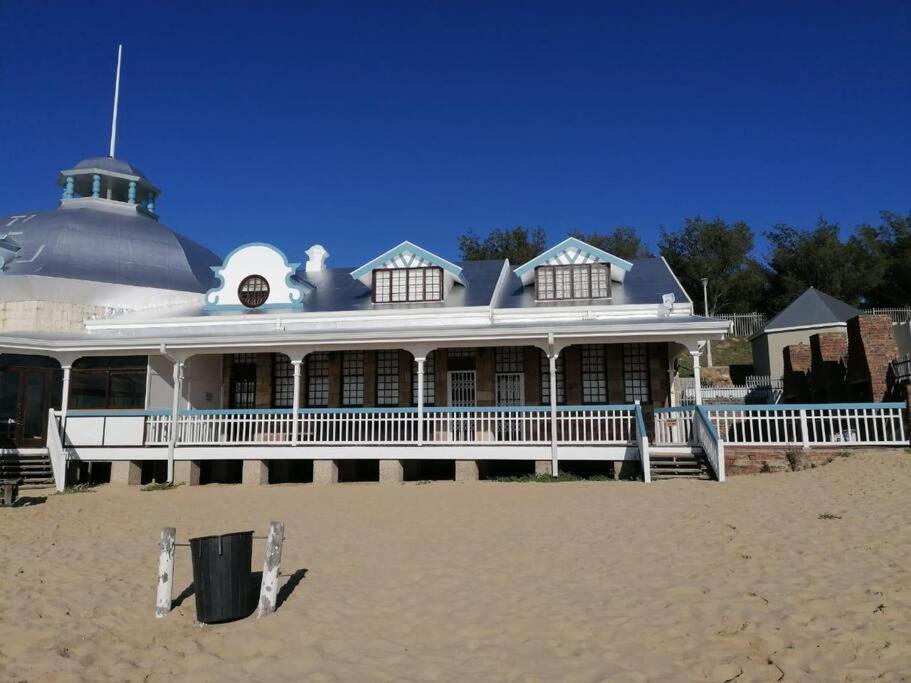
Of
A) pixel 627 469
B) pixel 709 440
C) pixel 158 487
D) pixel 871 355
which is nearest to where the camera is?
pixel 709 440

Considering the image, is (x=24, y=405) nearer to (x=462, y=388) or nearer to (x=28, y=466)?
(x=28, y=466)

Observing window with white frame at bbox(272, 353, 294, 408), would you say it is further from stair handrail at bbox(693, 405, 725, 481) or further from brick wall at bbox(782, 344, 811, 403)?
brick wall at bbox(782, 344, 811, 403)

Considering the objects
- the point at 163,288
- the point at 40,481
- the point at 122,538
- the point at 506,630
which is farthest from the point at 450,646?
the point at 163,288

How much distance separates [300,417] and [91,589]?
1066cm

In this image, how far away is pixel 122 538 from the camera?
10242 mm

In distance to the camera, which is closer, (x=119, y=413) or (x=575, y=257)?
(x=119, y=413)

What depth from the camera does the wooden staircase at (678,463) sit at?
1445 cm

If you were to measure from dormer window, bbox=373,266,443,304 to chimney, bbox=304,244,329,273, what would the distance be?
5.19 m

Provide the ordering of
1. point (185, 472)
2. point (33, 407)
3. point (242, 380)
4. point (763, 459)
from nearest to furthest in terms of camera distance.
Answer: point (763, 459), point (185, 472), point (33, 407), point (242, 380)

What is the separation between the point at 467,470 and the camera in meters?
16.2

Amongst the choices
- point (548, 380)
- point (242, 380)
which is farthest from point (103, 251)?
point (548, 380)

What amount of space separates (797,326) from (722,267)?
23296mm

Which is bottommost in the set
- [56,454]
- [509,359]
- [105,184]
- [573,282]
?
[56,454]

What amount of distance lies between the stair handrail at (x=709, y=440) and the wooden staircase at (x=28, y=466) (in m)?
15.6
